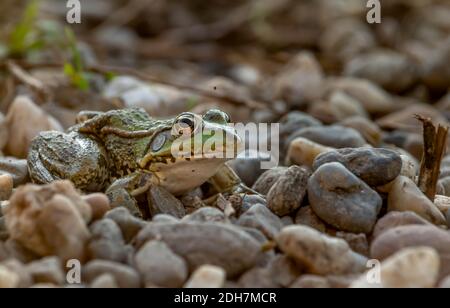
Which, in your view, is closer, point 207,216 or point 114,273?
point 114,273

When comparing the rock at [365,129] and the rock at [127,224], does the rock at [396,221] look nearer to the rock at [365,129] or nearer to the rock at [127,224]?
the rock at [127,224]

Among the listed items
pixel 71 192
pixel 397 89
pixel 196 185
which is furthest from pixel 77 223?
pixel 397 89

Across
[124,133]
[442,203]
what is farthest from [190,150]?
[442,203]

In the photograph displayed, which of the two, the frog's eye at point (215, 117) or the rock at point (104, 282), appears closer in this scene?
the rock at point (104, 282)

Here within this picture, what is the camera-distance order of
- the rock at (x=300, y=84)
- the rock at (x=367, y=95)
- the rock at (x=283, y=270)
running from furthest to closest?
the rock at (x=367, y=95)
the rock at (x=300, y=84)
the rock at (x=283, y=270)

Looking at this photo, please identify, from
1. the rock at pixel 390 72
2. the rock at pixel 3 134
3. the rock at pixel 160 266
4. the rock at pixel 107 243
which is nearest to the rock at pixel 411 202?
the rock at pixel 160 266

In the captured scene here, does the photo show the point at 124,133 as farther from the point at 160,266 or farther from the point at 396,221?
the point at 396,221

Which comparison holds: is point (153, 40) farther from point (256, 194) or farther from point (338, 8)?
point (256, 194)
